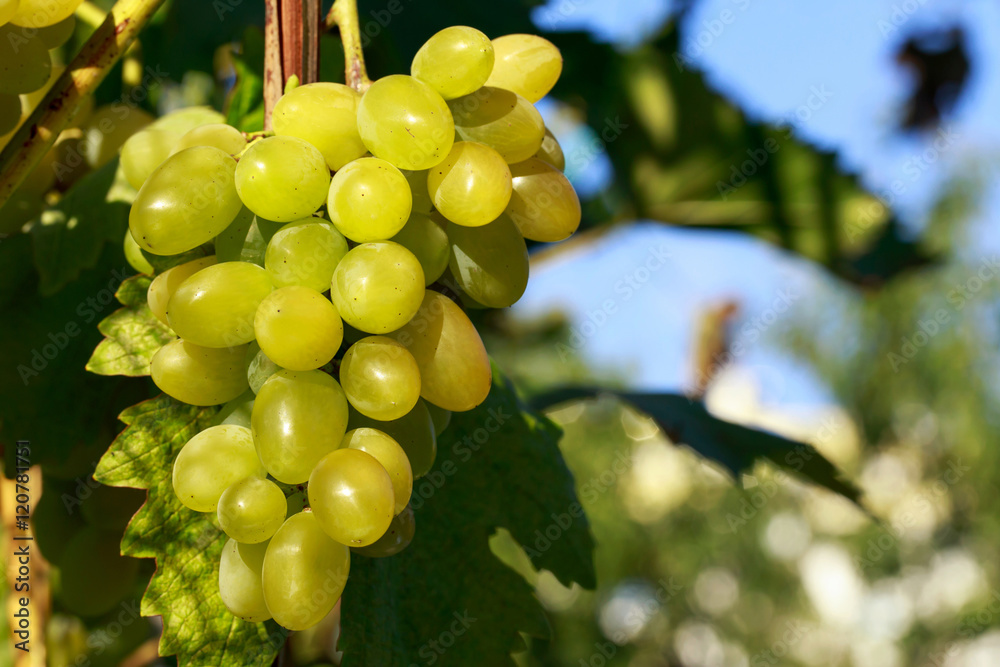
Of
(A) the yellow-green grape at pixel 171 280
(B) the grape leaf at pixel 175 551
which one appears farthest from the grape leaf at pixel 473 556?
(A) the yellow-green grape at pixel 171 280

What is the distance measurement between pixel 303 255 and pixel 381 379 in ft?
0.21

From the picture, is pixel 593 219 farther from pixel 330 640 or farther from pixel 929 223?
pixel 929 223

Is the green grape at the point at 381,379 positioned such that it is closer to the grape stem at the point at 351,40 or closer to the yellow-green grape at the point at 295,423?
the yellow-green grape at the point at 295,423

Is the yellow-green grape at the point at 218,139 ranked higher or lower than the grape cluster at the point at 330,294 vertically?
higher

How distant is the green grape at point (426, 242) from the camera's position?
0.36m

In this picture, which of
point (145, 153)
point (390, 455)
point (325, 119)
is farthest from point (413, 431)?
point (145, 153)

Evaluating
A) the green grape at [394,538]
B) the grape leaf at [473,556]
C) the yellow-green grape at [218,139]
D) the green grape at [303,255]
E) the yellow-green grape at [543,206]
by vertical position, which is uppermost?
the yellow-green grape at [218,139]

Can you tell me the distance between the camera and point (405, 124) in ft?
1.08

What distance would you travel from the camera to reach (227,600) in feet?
1.07

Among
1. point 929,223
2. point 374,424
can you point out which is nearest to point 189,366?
point 374,424

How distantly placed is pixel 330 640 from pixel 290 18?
0.67m

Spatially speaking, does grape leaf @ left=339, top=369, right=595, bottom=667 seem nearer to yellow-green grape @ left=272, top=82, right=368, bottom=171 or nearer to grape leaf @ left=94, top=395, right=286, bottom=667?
grape leaf @ left=94, top=395, right=286, bottom=667

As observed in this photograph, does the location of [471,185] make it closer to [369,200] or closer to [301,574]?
[369,200]

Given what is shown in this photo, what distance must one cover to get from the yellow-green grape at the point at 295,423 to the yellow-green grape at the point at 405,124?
0.10m
